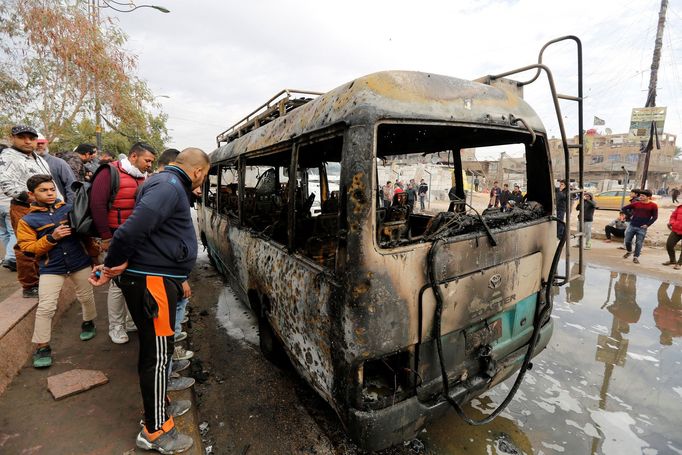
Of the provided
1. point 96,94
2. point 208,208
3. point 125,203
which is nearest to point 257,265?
point 125,203

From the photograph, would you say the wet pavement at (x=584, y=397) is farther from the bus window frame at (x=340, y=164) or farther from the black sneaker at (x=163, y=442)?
the bus window frame at (x=340, y=164)

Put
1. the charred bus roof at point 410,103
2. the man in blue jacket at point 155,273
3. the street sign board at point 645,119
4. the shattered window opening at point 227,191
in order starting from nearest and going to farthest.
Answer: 1. the charred bus roof at point 410,103
2. the man in blue jacket at point 155,273
3. the shattered window opening at point 227,191
4. the street sign board at point 645,119

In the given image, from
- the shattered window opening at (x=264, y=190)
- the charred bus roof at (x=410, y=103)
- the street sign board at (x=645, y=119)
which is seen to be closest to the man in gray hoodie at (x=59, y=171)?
the shattered window opening at (x=264, y=190)

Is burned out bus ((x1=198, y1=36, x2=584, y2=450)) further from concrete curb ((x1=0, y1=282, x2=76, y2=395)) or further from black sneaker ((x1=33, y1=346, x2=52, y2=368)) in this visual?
concrete curb ((x1=0, y1=282, x2=76, y2=395))

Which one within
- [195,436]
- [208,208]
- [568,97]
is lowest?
[195,436]

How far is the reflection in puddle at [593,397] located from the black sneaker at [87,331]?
3389mm

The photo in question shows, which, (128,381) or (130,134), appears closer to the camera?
(128,381)

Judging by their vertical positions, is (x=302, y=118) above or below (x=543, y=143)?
above

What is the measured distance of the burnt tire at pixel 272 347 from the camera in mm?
3144

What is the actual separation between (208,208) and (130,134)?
628 inches

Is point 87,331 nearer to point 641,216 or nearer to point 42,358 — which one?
point 42,358

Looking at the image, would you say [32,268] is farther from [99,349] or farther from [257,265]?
[257,265]

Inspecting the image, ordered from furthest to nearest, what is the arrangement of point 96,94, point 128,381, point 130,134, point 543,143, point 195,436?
1. point 130,134
2. point 96,94
3. point 128,381
4. point 543,143
5. point 195,436

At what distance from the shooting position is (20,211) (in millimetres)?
3613
